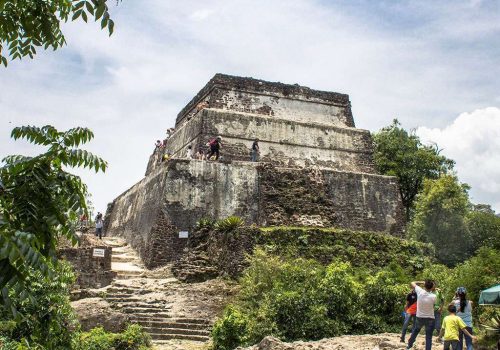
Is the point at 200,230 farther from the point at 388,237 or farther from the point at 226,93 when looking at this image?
the point at 226,93

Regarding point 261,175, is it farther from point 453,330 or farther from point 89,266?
point 453,330

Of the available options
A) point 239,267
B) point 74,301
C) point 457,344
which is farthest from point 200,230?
point 457,344

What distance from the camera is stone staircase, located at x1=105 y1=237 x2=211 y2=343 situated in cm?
1158

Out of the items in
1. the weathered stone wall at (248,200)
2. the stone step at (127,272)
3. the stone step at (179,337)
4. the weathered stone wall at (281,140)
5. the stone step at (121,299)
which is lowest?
the stone step at (179,337)

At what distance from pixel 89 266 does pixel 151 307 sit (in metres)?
2.15

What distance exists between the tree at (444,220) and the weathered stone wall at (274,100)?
4097 mm

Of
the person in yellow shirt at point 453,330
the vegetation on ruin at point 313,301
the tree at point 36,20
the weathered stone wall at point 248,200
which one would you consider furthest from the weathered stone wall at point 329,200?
the tree at point 36,20

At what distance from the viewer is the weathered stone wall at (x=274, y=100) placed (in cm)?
2027

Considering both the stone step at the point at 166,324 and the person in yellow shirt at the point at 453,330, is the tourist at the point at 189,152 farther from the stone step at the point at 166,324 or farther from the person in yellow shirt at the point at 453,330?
the person in yellow shirt at the point at 453,330

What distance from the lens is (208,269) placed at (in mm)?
14438

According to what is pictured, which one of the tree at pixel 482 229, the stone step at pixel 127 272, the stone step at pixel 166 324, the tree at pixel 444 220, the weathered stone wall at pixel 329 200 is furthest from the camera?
the tree at pixel 482 229

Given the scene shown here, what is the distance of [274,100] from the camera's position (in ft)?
68.5

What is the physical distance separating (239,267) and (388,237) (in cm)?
449

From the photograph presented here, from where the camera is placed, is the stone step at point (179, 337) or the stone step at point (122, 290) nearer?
the stone step at point (179, 337)
